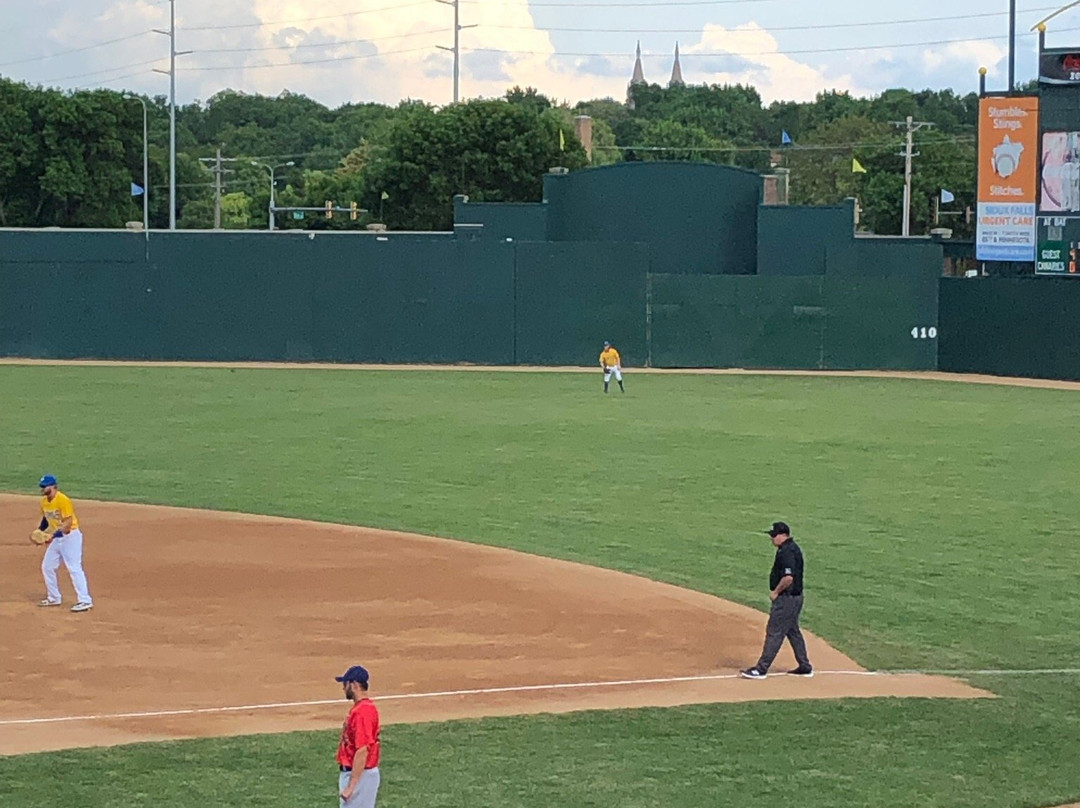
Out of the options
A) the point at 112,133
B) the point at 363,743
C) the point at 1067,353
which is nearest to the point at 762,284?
the point at 1067,353

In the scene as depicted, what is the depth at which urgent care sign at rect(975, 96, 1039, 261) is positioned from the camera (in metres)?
46.0

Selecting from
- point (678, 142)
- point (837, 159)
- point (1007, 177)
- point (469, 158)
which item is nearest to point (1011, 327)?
point (1007, 177)

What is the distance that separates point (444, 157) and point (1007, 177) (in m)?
51.5

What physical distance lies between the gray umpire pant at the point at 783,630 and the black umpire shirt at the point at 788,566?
132 millimetres

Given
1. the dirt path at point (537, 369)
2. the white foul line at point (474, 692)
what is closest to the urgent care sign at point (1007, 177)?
the dirt path at point (537, 369)

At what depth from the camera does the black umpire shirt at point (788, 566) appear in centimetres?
1416

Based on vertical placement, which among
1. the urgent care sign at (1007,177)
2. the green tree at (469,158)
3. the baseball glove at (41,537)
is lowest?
the baseball glove at (41,537)

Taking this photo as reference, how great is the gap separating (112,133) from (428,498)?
3220 inches

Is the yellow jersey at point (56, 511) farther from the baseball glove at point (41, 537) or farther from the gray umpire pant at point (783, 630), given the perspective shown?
the gray umpire pant at point (783, 630)

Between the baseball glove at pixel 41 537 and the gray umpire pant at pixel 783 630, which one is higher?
the baseball glove at pixel 41 537

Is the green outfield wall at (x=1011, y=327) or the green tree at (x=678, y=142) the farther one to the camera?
the green tree at (x=678, y=142)

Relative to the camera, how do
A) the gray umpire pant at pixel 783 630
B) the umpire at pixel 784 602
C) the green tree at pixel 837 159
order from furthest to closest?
1. the green tree at pixel 837 159
2. the gray umpire pant at pixel 783 630
3. the umpire at pixel 784 602

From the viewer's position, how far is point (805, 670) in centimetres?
1492

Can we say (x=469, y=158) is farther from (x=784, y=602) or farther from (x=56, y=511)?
(x=784, y=602)
